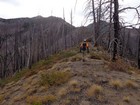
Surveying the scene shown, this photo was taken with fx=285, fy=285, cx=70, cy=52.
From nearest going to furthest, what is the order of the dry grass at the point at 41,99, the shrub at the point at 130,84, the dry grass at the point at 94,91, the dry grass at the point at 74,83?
1. the dry grass at the point at 94,91
2. the dry grass at the point at 41,99
3. the shrub at the point at 130,84
4. the dry grass at the point at 74,83

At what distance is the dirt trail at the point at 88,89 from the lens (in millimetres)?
15480

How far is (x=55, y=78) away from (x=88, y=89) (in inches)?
124

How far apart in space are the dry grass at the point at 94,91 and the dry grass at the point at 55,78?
261 centimetres

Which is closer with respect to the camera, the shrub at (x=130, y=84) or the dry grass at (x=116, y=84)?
the dry grass at (x=116, y=84)

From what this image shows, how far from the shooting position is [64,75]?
1922 cm

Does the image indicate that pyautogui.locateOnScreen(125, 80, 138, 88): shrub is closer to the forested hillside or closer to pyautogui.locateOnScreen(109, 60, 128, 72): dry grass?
pyautogui.locateOnScreen(109, 60, 128, 72): dry grass

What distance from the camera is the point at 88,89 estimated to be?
1675 cm

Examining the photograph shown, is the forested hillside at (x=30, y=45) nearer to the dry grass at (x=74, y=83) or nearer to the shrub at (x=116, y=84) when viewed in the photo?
the dry grass at (x=74, y=83)

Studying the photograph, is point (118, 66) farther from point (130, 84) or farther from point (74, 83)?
point (74, 83)

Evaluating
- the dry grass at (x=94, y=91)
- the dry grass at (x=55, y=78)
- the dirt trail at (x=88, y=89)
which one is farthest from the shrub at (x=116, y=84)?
the dry grass at (x=55, y=78)

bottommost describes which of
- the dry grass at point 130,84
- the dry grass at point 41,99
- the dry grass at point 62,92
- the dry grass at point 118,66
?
the dry grass at point 41,99

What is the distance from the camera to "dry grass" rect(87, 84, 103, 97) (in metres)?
16.0

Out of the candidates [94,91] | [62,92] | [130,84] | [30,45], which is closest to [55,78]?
[62,92]

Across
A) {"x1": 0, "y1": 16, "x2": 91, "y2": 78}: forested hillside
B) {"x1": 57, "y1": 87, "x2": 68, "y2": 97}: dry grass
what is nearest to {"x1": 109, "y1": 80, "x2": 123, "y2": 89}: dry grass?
{"x1": 57, "y1": 87, "x2": 68, "y2": 97}: dry grass
